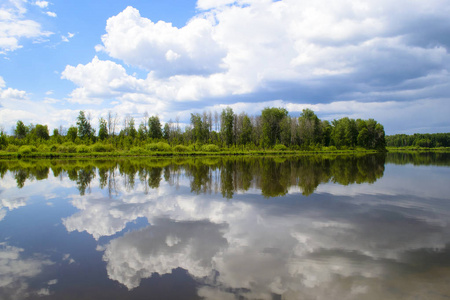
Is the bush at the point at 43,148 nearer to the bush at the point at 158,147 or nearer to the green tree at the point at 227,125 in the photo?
the bush at the point at 158,147

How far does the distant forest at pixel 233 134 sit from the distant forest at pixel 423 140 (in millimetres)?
61919

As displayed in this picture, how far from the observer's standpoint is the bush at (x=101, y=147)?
5722cm

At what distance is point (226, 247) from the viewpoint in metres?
6.19

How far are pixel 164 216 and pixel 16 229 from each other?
4.21m

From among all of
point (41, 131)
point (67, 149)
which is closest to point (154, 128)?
point (67, 149)

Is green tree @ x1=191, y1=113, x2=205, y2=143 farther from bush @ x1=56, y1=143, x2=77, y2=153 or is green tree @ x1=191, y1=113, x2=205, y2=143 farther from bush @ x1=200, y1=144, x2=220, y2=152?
bush @ x1=56, y1=143, x2=77, y2=153

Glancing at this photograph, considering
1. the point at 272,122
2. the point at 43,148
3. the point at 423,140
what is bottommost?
the point at 43,148

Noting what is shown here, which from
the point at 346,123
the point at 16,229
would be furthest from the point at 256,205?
the point at 346,123

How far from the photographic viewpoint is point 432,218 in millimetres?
8609

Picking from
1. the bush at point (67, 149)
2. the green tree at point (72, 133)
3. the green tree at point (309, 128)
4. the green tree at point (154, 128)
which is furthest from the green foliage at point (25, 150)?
the green tree at point (309, 128)

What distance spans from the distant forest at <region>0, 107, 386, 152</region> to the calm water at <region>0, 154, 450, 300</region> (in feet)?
174

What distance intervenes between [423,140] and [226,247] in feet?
505

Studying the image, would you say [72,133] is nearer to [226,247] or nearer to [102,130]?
[102,130]

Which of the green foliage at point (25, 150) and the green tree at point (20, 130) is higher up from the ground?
the green tree at point (20, 130)
